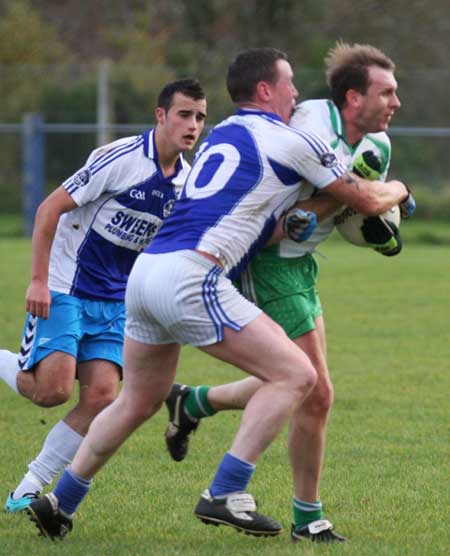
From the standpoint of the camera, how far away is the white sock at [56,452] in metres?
6.11

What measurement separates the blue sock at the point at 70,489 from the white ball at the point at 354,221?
4.92ft

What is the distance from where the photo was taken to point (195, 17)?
3519cm

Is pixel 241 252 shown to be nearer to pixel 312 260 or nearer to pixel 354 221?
pixel 312 260

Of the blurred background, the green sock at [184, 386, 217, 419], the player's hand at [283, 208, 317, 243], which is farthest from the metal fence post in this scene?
the player's hand at [283, 208, 317, 243]

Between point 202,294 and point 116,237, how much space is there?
152 cm

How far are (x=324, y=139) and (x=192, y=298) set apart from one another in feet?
2.83

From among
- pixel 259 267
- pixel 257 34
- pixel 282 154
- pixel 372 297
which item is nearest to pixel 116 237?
pixel 259 267

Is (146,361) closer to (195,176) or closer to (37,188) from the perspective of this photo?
(195,176)

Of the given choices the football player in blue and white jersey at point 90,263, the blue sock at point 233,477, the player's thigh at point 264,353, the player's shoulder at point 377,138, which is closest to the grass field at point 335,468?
the blue sock at point 233,477

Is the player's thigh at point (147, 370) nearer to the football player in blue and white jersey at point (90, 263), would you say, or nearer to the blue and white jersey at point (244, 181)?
the blue and white jersey at point (244, 181)

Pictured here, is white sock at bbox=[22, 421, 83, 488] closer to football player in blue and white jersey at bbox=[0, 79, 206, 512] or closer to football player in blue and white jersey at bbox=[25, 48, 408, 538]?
football player in blue and white jersey at bbox=[0, 79, 206, 512]

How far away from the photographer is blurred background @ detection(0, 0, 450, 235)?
82.8 feet

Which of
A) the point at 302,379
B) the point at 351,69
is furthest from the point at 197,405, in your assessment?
the point at 351,69

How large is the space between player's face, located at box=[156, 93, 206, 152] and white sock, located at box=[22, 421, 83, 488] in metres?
1.46
